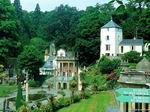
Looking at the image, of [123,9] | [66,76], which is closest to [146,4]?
[123,9]

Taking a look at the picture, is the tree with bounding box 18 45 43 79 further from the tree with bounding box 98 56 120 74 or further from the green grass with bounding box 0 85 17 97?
the tree with bounding box 98 56 120 74

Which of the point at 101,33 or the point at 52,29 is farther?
the point at 52,29

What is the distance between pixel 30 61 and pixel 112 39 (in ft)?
45.8

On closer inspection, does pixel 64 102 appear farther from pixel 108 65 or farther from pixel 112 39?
pixel 112 39

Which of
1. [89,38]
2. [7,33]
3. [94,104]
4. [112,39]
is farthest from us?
[89,38]

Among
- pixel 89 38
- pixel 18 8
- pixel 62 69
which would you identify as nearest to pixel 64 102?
pixel 89 38

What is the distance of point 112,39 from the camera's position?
62.1 m

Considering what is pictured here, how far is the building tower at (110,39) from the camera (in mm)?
61938

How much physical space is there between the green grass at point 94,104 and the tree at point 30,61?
96.4ft

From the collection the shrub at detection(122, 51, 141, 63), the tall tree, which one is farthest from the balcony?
the tall tree

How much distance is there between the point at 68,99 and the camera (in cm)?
3594

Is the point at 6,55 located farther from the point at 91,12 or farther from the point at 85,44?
the point at 91,12

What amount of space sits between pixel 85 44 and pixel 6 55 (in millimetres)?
11858

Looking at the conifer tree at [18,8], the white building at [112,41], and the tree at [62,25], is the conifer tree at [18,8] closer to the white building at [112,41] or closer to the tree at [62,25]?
the tree at [62,25]
